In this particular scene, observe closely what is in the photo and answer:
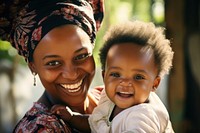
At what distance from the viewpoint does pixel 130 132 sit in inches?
85.1

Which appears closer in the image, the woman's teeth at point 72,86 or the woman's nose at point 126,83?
the woman's nose at point 126,83

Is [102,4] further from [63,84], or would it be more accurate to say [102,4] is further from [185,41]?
[185,41]

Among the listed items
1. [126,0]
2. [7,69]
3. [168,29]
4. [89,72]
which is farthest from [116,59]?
[7,69]

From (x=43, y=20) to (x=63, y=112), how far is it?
16.8 inches

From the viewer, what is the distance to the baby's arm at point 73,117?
2488 millimetres

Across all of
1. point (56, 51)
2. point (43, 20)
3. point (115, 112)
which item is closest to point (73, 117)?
point (115, 112)


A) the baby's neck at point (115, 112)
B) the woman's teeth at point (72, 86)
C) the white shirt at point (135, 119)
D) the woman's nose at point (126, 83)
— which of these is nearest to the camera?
the white shirt at point (135, 119)

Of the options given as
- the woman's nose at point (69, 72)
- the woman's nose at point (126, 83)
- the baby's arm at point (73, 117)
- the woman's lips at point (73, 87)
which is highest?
the woman's nose at point (69, 72)

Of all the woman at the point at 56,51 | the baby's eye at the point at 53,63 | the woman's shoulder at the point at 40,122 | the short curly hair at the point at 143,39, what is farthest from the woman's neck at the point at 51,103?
the short curly hair at the point at 143,39

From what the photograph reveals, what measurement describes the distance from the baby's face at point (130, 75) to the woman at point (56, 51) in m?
0.20

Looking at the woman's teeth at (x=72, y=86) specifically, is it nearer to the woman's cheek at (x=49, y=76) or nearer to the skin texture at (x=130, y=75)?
the woman's cheek at (x=49, y=76)

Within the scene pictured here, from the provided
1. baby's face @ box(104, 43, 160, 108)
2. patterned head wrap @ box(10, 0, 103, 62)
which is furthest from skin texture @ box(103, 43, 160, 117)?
patterned head wrap @ box(10, 0, 103, 62)

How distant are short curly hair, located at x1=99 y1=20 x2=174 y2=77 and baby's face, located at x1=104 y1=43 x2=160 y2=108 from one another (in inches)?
1.3

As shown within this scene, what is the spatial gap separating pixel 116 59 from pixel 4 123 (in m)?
7.49
